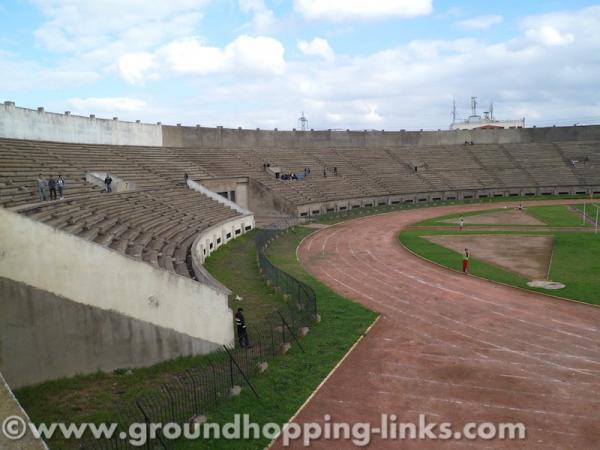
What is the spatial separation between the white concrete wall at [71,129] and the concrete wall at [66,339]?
73.2 ft

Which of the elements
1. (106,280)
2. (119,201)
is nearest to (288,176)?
(119,201)

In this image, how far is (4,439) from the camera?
6.89 meters

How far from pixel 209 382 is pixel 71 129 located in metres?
31.6

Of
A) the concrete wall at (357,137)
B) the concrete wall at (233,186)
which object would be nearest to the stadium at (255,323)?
the concrete wall at (233,186)

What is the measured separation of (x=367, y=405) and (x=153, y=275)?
768 centimetres

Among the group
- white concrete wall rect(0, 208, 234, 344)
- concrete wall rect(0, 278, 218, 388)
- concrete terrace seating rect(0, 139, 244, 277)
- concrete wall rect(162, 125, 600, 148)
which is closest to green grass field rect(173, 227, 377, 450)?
white concrete wall rect(0, 208, 234, 344)

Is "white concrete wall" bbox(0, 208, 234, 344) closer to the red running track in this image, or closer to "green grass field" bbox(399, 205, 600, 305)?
the red running track

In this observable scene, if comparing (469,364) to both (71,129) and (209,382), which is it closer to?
(209,382)

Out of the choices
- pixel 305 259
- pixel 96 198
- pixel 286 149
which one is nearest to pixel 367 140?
pixel 286 149

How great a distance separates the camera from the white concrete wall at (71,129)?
31.5 metres

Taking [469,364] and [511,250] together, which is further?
[511,250]

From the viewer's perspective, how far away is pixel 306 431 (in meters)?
11.2

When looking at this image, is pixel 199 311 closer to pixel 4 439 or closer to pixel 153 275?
pixel 153 275

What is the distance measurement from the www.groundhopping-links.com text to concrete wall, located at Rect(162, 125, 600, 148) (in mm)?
42840
